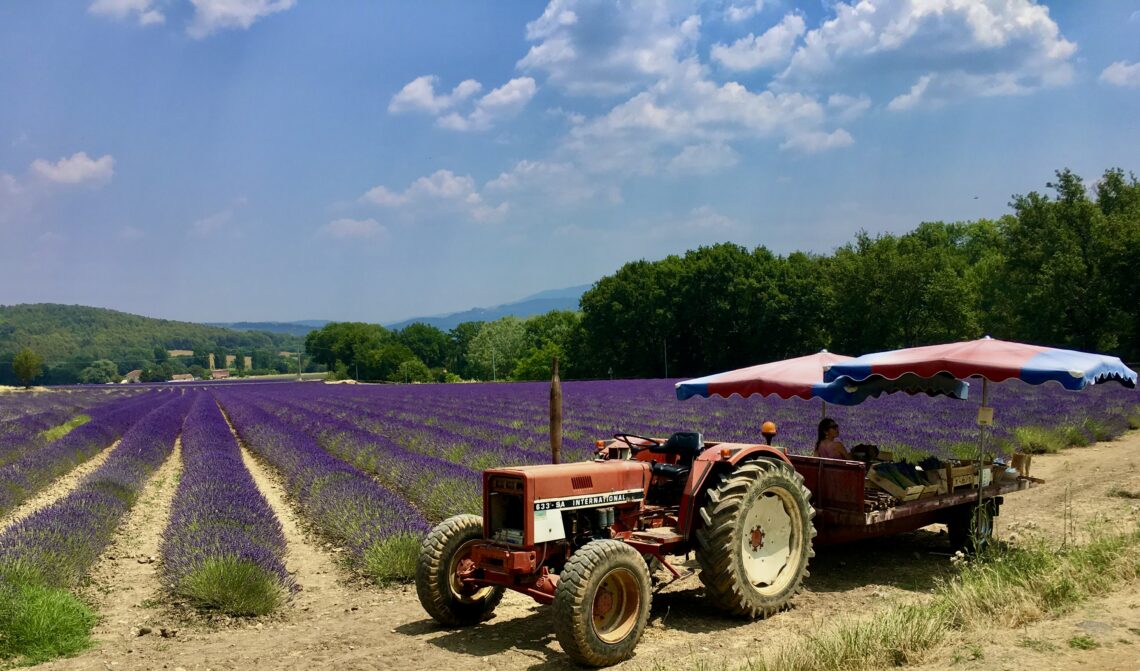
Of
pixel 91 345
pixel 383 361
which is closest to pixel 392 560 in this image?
pixel 383 361

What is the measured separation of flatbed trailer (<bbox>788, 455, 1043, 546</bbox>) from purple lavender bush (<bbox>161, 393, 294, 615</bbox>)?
4.18 m

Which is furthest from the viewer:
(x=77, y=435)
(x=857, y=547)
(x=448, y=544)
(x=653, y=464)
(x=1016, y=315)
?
(x=1016, y=315)

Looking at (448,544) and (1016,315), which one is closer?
(448,544)

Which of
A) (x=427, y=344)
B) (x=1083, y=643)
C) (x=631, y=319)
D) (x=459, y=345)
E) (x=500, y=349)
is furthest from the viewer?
(x=459, y=345)

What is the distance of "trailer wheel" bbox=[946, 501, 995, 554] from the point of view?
717cm

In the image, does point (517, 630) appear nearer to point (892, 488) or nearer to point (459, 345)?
point (892, 488)

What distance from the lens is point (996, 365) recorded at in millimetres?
6258

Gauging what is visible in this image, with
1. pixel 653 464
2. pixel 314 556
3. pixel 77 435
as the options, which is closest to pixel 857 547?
pixel 653 464

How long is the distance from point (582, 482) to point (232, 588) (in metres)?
2.75

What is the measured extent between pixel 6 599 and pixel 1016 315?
5016 centimetres

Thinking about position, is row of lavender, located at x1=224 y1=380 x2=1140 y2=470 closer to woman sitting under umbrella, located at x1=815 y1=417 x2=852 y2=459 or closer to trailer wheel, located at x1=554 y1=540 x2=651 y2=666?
woman sitting under umbrella, located at x1=815 y1=417 x2=852 y2=459

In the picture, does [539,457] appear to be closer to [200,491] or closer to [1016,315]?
[200,491]

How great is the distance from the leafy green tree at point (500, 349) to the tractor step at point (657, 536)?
82.7 meters

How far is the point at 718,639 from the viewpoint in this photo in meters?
5.24
